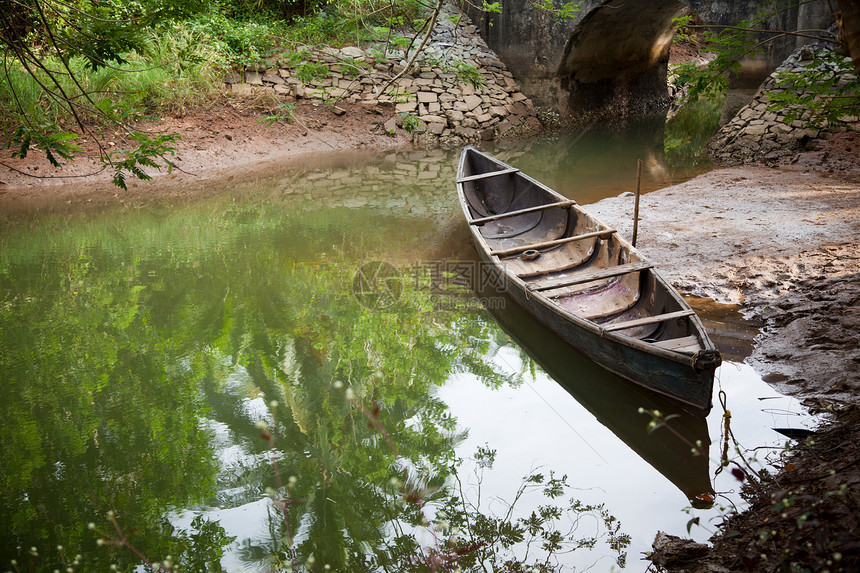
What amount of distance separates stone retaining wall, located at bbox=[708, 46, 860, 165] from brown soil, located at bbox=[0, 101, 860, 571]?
34cm

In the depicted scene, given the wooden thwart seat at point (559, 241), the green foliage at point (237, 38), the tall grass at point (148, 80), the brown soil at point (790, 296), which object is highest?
the green foliage at point (237, 38)

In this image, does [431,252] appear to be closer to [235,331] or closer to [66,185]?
[235,331]

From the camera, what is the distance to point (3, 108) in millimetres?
9320

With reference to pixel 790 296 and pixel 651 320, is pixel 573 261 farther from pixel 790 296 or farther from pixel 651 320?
pixel 651 320

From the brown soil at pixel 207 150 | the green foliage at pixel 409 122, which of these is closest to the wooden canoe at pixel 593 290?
the brown soil at pixel 207 150

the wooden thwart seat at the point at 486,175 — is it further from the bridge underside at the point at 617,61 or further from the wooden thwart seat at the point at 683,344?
the bridge underside at the point at 617,61

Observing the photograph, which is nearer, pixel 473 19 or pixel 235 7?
pixel 235 7

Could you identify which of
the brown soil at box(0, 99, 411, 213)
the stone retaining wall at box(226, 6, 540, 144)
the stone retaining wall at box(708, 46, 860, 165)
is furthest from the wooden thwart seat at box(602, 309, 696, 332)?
the stone retaining wall at box(226, 6, 540, 144)

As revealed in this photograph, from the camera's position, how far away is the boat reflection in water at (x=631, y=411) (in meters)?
3.44

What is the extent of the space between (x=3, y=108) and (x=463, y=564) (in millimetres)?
9962

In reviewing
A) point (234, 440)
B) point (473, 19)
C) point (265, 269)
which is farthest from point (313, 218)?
point (473, 19)

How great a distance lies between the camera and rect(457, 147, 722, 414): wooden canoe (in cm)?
369

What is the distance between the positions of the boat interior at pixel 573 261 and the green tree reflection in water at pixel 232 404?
2.37ft
